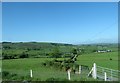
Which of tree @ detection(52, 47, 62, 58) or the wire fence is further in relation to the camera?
tree @ detection(52, 47, 62, 58)

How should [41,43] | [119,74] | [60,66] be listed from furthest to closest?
[41,43] < [60,66] < [119,74]

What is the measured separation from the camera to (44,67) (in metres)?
17.4

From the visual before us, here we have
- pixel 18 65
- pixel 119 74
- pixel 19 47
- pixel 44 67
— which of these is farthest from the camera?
pixel 19 47

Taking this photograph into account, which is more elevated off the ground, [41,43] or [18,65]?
→ [41,43]

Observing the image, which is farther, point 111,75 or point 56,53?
point 56,53

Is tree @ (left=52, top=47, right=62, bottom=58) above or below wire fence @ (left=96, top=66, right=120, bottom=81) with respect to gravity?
below

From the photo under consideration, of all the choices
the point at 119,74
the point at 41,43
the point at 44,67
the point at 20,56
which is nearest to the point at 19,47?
the point at 20,56

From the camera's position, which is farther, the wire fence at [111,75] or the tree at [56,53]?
the tree at [56,53]

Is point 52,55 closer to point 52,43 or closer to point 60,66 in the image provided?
point 52,43

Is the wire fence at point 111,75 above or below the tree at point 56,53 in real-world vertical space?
above

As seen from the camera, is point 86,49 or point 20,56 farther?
point 20,56

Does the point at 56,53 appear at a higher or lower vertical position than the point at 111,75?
lower

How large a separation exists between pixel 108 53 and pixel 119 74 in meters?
11.3

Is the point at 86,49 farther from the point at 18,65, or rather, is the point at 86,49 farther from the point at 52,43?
the point at 18,65
